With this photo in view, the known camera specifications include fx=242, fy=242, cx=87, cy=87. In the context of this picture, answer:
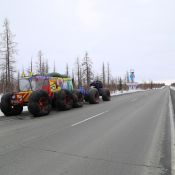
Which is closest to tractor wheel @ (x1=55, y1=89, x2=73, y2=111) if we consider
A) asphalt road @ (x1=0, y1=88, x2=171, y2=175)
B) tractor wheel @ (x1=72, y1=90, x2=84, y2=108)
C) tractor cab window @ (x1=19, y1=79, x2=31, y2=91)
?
tractor wheel @ (x1=72, y1=90, x2=84, y2=108)

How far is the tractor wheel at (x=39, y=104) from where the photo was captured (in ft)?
43.2

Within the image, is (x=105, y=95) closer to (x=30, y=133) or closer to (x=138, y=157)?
(x=30, y=133)

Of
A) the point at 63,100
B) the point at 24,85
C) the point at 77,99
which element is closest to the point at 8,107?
the point at 24,85

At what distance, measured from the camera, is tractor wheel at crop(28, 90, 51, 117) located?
1316cm

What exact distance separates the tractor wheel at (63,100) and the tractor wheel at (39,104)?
4.41 ft

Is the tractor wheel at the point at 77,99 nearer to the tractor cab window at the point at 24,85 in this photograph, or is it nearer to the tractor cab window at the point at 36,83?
the tractor cab window at the point at 36,83

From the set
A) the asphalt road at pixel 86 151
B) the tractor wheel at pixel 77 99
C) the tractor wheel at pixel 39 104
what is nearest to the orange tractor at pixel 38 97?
the tractor wheel at pixel 39 104

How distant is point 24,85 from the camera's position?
A: 1526cm

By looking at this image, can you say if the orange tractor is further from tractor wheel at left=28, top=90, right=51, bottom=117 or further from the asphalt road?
the asphalt road

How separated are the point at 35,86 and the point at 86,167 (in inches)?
422

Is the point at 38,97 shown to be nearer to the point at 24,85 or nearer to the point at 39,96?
the point at 39,96

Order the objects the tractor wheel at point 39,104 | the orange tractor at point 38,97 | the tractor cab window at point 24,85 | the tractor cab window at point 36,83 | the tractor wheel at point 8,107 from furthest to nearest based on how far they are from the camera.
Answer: the tractor cab window at point 24,85, the tractor cab window at point 36,83, the tractor wheel at point 8,107, the orange tractor at point 38,97, the tractor wheel at point 39,104

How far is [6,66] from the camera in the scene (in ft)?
119

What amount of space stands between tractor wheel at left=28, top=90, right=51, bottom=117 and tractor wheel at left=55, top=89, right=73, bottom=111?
1345 mm
